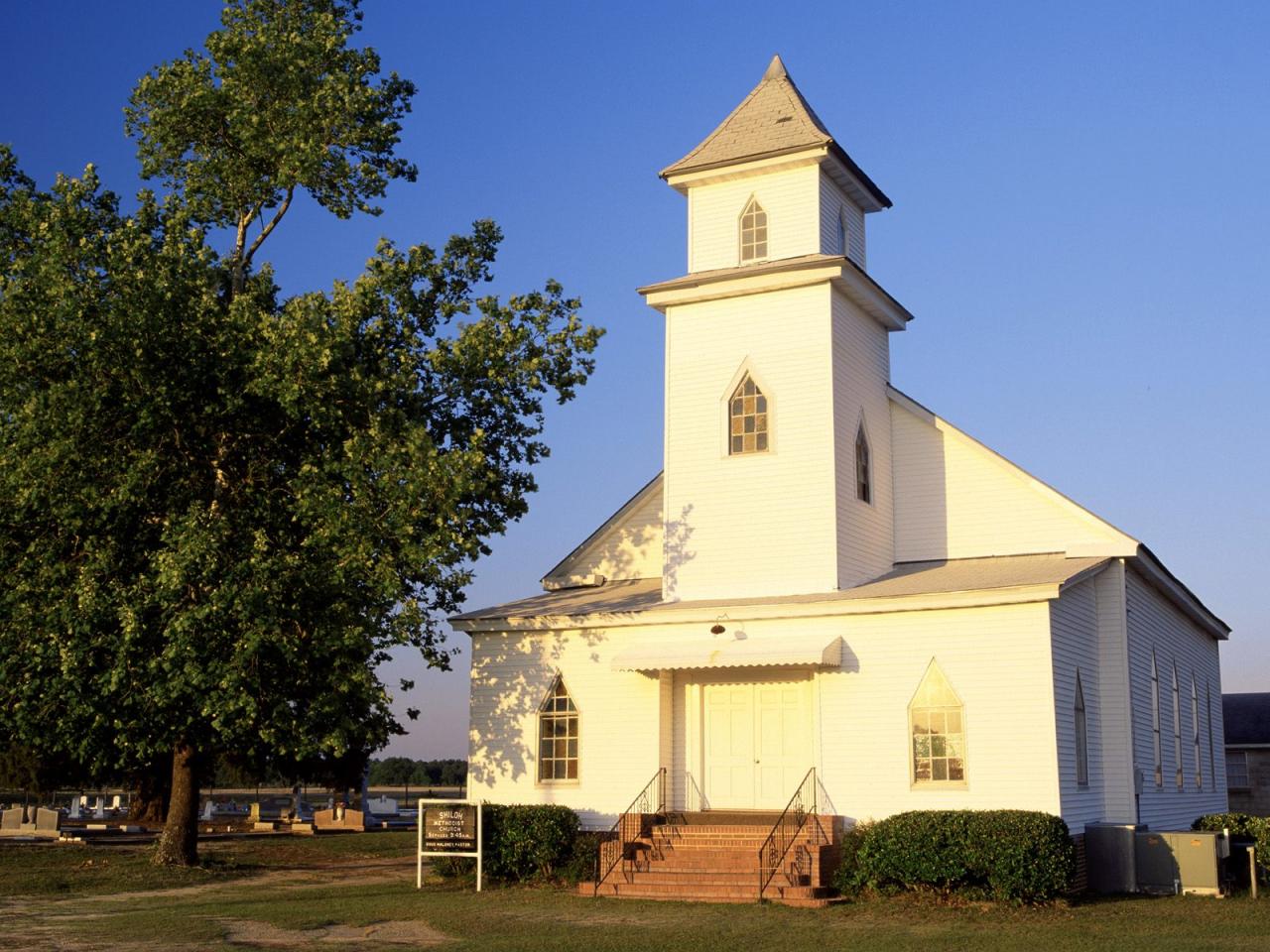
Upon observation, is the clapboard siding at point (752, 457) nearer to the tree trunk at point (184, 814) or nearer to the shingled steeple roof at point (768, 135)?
the shingled steeple roof at point (768, 135)

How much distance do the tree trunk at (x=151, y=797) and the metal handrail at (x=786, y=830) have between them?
87.1 feet

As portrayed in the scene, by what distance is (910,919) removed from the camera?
17656 mm

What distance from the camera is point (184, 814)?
2553 cm

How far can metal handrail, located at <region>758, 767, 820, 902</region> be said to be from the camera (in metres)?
19.6

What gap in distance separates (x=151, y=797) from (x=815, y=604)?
3049 cm

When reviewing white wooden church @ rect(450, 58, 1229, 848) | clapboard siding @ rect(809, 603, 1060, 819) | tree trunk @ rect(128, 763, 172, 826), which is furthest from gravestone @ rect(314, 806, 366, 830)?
clapboard siding @ rect(809, 603, 1060, 819)

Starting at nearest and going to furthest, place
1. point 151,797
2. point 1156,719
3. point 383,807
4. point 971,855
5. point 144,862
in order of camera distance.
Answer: point 971,855
point 144,862
point 1156,719
point 151,797
point 383,807

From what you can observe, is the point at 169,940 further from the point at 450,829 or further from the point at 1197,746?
the point at 1197,746

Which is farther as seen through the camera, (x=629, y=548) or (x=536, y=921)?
(x=629, y=548)

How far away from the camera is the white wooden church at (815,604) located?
809 inches

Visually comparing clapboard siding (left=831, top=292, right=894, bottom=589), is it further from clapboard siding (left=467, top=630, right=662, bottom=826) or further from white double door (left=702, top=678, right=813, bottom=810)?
clapboard siding (left=467, top=630, right=662, bottom=826)

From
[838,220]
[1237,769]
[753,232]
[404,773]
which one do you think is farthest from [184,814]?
[404,773]

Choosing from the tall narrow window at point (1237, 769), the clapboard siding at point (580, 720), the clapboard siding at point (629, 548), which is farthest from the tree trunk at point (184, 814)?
the tall narrow window at point (1237, 769)

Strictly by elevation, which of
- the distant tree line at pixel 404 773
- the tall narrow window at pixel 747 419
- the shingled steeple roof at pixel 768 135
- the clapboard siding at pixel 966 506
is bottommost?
the distant tree line at pixel 404 773
